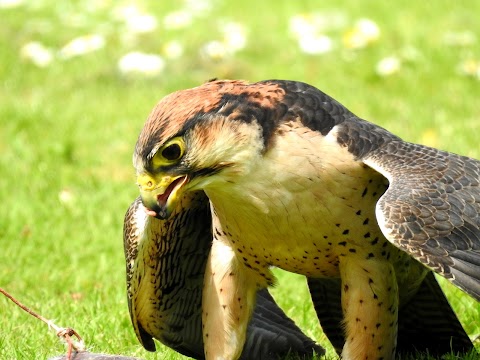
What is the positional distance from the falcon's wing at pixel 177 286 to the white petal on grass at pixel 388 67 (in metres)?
5.07

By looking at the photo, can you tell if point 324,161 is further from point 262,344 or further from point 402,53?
point 402,53

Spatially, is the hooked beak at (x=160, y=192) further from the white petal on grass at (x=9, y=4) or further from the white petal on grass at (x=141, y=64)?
the white petal on grass at (x=9, y=4)

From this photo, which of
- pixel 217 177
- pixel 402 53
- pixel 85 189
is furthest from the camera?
pixel 402 53

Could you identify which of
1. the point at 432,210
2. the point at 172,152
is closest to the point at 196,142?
the point at 172,152

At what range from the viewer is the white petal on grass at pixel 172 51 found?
1036 centimetres

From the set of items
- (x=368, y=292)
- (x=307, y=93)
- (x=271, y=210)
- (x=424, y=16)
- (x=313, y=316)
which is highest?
A: (x=307, y=93)

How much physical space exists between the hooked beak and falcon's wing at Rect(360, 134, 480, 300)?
0.72 meters

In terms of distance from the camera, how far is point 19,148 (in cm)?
847

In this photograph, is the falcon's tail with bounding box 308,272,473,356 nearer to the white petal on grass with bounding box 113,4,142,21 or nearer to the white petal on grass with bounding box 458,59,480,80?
the white petal on grass with bounding box 458,59,480,80

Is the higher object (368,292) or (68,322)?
(368,292)

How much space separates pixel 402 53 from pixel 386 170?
20.6 ft

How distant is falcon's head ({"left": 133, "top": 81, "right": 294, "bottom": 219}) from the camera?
12.3ft

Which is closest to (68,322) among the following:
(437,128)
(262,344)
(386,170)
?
(262,344)

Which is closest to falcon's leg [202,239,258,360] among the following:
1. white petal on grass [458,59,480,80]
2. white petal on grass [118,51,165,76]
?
white petal on grass [458,59,480,80]
